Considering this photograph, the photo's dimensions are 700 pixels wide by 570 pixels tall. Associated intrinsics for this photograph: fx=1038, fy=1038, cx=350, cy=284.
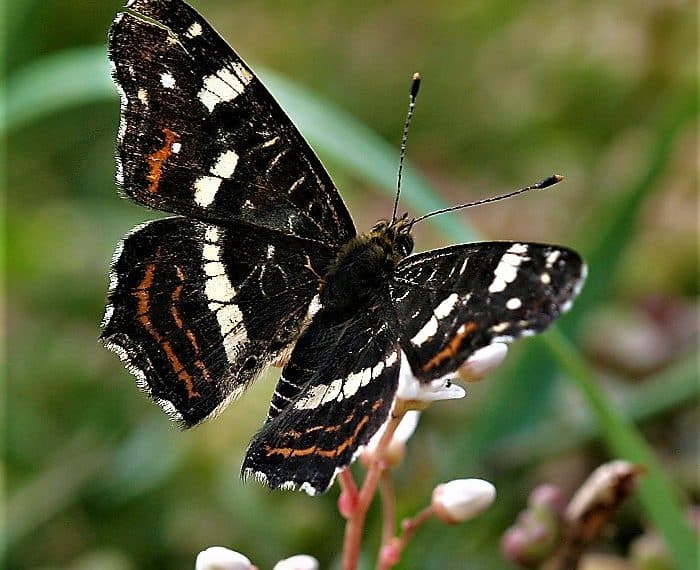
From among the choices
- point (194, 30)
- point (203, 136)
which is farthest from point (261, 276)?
point (194, 30)

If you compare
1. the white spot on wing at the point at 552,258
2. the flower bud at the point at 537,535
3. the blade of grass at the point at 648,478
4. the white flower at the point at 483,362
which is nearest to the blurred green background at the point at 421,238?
the blade of grass at the point at 648,478

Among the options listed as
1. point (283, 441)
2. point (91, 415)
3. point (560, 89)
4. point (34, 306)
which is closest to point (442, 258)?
point (283, 441)

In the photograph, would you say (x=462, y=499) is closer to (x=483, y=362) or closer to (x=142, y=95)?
(x=483, y=362)

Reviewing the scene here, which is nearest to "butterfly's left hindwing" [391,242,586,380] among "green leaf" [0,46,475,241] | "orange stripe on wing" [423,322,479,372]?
"orange stripe on wing" [423,322,479,372]

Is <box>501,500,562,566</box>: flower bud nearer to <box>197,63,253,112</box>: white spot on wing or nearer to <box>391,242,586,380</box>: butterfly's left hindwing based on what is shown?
<box>391,242,586,380</box>: butterfly's left hindwing

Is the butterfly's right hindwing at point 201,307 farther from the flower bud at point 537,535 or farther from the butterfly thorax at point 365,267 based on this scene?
the flower bud at point 537,535

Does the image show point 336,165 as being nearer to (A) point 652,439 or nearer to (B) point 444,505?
(A) point 652,439
